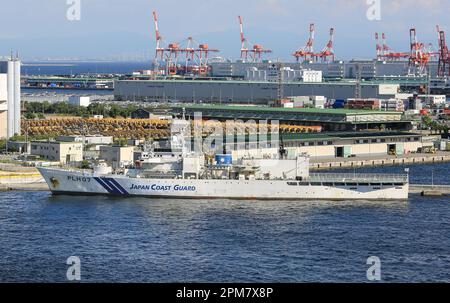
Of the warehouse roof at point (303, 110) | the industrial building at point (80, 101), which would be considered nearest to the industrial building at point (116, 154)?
the warehouse roof at point (303, 110)

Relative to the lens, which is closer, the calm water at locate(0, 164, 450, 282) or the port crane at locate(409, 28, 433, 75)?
the calm water at locate(0, 164, 450, 282)

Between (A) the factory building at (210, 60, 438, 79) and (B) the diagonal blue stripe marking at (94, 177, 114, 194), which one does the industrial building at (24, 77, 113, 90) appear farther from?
(B) the diagonal blue stripe marking at (94, 177, 114, 194)

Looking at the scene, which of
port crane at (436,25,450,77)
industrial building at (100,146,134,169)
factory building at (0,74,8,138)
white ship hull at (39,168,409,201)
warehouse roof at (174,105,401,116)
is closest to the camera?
white ship hull at (39,168,409,201)

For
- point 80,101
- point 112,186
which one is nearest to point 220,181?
point 112,186

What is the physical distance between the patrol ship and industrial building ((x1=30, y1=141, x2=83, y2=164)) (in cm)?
443

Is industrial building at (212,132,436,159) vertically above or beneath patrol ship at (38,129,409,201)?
above

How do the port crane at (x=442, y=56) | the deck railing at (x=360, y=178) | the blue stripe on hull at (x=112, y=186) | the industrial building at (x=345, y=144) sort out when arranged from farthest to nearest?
the port crane at (x=442, y=56), the industrial building at (x=345, y=144), the blue stripe on hull at (x=112, y=186), the deck railing at (x=360, y=178)

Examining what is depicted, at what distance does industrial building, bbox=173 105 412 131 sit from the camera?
35.8m

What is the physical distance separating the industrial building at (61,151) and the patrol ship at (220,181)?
4427 millimetres

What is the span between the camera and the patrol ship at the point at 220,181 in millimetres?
19234

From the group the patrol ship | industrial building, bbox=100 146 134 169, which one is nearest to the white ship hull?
the patrol ship

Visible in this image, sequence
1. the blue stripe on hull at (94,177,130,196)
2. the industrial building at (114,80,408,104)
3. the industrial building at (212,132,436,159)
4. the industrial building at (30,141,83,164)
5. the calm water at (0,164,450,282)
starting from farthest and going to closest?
the industrial building at (114,80,408,104) < the industrial building at (212,132,436,159) < the industrial building at (30,141,83,164) < the blue stripe on hull at (94,177,130,196) < the calm water at (0,164,450,282)

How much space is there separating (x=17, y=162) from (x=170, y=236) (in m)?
10.2

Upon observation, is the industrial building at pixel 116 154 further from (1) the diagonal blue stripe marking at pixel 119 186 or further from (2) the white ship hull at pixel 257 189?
(2) the white ship hull at pixel 257 189
